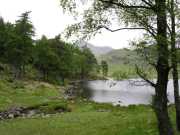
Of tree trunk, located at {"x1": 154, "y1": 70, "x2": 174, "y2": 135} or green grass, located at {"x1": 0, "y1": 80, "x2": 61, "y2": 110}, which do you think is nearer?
tree trunk, located at {"x1": 154, "y1": 70, "x2": 174, "y2": 135}

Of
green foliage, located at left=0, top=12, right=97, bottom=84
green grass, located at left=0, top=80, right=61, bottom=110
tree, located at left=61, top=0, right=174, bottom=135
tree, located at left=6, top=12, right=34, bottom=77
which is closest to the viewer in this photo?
tree, located at left=61, top=0, right=174, bottom=135

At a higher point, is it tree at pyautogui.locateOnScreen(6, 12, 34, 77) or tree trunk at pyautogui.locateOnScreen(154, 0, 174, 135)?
tree at pyautogui.locateOnScreen(6, 12, 34, 77)

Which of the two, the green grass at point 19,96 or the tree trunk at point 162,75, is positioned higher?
the tree trunk at point 162,75

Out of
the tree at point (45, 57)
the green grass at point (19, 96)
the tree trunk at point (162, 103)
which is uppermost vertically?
the tree at point (45, 57)

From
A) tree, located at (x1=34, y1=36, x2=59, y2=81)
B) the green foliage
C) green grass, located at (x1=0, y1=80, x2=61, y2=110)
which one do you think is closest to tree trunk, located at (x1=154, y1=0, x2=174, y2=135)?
green grass, located at (x1=0, y1=80, x2=61, y2=110)

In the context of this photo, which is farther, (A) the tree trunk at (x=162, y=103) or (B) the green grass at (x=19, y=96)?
(B) the green grass at (x=19, y=96)

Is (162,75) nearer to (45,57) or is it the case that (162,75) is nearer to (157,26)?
(157,26)

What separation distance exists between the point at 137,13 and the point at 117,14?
1411mm

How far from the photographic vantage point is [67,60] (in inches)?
4653

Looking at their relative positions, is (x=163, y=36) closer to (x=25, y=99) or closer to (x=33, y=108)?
(x=33, y=108)

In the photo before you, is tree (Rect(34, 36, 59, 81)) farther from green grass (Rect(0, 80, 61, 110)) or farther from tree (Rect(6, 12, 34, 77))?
green grass (Rect(0, 80, 61, 110))

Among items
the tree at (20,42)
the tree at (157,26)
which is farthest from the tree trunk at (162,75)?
the tree at (20,42)

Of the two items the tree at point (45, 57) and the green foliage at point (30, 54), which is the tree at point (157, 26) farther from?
the tree at point (45, 57)

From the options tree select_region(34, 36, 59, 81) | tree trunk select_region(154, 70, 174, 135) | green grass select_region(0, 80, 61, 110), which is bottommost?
green grass select_region(0, 80, 61, 110)
